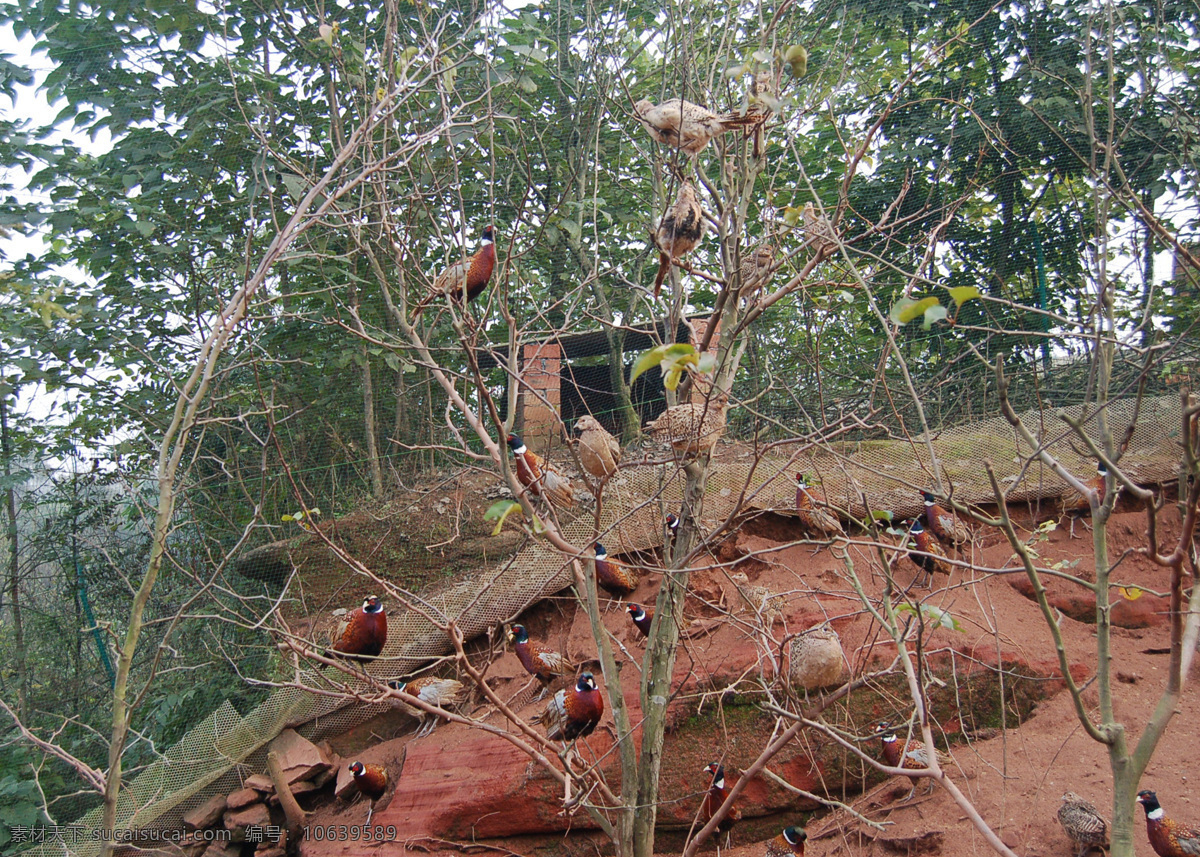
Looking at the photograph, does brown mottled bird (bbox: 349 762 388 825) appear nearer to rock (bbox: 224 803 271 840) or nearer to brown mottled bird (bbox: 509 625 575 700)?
rock (bbox: 224 803 271 840)

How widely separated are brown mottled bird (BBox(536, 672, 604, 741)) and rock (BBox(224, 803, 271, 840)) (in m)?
1.64

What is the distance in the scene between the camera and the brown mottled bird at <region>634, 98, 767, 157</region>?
1907mm

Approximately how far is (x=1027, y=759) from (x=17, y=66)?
5452 mm

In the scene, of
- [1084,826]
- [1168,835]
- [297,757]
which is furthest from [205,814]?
[1168,835]

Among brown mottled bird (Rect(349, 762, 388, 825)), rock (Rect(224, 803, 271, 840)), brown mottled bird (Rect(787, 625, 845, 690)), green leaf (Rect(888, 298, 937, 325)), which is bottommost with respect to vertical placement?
rock (Rect(224, 803, 271, 840))

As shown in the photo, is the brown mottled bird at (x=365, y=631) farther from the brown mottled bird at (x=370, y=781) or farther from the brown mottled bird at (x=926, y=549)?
the brown mottled bird at (x=926, y=549)

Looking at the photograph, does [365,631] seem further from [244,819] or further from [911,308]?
[911,308]

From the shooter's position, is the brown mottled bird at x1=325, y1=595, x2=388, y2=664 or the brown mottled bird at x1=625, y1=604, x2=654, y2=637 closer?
the brown mottled bird at x1=325, y1=595, x2=388, y2=664

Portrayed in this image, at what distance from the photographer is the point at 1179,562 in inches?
44.5

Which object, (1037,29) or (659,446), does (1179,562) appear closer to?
(659,446)

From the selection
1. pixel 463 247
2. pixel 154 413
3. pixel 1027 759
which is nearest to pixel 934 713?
pixel 1027 759

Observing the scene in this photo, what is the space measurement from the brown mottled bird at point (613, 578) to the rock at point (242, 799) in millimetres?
2059

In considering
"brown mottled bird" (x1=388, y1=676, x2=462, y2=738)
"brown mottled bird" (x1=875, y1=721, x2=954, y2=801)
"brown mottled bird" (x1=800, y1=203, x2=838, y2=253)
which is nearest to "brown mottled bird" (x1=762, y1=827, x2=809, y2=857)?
"brown mottled bird" (x1=875, y1=721, x2=954, y2=801)

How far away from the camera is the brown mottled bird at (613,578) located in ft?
12.6
